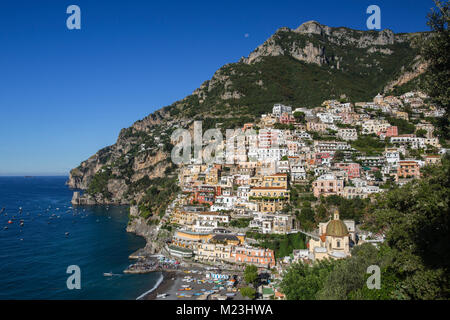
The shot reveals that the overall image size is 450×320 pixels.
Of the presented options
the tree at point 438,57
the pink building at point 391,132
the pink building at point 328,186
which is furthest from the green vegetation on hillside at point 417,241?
the pink building at point 391,132

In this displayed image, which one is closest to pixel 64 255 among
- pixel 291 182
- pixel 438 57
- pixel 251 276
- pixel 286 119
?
pixel 251 276

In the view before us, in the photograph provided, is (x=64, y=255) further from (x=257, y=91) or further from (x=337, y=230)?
(x=257, y=91)

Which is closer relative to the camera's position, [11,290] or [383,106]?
[11,290]

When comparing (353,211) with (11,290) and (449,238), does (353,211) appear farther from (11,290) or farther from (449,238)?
(11,290)

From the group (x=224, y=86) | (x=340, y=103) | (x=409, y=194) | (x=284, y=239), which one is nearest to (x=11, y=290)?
(x=284, y=239)

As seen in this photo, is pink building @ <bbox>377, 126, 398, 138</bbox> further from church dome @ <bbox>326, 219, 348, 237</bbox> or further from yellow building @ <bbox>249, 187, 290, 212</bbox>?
church dome @ <bbox>326, 219, 348, 237</bbox>

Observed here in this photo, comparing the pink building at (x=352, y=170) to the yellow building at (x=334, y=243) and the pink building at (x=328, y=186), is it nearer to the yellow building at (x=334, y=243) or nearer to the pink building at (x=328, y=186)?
the pink building at (x=328, y=186)

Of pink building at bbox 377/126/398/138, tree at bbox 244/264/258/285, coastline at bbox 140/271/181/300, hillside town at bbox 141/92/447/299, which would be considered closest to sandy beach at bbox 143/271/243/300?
coastline at bbox 140/271/181/300
